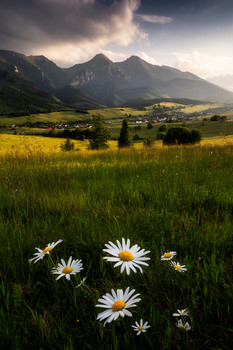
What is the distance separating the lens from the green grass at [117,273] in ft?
3.54

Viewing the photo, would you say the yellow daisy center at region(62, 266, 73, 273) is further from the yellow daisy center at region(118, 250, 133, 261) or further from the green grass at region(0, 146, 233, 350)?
the yellow daisy center at region(118, 250, 133, 261)

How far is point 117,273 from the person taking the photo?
1.56 meters

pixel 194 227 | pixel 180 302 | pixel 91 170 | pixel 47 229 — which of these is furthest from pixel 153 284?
pixel 91 170

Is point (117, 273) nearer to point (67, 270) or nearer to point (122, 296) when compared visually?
point (67, 270)

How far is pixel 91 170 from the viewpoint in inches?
200

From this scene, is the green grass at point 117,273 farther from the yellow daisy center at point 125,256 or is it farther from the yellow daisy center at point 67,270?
the yellow daisy center at point 125,256

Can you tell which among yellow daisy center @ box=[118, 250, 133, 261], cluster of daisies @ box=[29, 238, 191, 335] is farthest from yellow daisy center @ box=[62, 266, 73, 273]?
yellow daisy center @ box=[118, 250, 133, 261]

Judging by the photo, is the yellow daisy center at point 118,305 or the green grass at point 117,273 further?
the green grass at point 117,273

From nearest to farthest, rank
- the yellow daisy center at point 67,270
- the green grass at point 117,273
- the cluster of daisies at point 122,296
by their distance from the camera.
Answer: the cluster of daisies at point 122,296 < the green grass at point 117,273 < the yellow daisy center at point 67,270

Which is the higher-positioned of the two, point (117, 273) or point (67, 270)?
point (67, 270)

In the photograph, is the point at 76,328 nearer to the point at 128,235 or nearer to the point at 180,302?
the point at 180,302

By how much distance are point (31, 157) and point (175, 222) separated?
5.90m

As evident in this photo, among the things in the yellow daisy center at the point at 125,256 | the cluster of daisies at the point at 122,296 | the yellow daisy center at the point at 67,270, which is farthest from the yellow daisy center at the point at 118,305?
the yellow daisy center at the point at 67,270

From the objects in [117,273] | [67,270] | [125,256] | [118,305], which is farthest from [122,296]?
[117,273]
